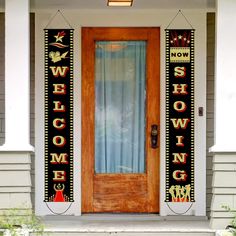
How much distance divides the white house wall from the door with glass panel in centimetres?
7

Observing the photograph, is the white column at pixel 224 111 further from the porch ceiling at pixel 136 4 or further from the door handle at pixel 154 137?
the door handle at pixel 154 137

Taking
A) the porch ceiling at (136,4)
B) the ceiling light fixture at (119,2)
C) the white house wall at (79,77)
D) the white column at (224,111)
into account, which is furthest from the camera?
the white house wall at (79,77)

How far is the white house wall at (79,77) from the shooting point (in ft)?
23.3

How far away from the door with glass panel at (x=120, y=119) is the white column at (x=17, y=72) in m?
1.10

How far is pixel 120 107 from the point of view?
7223 mm

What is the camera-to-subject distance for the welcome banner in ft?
23.4

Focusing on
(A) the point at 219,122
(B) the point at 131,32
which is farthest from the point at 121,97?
(A) the point at 219,122

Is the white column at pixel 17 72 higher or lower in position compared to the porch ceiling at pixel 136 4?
lower

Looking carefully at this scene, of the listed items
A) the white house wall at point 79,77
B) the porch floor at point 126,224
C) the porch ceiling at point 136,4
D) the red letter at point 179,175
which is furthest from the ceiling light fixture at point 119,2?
the porch floor at point 126,224

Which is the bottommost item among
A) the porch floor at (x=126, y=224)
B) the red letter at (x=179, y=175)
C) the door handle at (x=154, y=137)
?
the porch floor at (x=126, y=224)

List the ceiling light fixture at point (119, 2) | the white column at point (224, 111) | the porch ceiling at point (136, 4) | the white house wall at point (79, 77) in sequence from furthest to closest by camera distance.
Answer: the white house wall at point (79, 77) < the porch ceiling at point (136, 4) < the ceiling light fixture at point (119, 2) < the white column at point (224, 111)

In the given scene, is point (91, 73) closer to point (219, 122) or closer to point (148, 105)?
point (148, 105)

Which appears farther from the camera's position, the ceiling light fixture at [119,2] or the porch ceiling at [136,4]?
the porch ceiling at [136,4]

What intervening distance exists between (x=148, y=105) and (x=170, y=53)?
66cm
